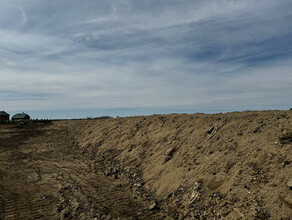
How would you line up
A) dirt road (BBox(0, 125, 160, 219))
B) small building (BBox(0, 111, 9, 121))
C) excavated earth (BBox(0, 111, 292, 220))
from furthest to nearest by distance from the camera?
small building (BBox(0, 111, 9, 121))
dirt road (BBox(0, 125, 160, 219))
excavated earth (BBox(0, 111, 292, 220))

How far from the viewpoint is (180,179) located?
818cm

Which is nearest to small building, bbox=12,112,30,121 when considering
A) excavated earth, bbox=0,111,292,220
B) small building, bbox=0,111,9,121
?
small building, bbox=0,111,9,121

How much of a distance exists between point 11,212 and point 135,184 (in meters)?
4.69

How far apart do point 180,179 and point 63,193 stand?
4.69m

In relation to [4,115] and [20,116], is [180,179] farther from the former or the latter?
[20,116]

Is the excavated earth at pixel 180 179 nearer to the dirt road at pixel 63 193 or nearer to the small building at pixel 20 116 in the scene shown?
the dirt road at pixel 63 193

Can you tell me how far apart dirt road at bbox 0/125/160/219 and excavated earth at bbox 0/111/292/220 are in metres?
0.03

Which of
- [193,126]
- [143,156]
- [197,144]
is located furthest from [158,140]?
[197,144]

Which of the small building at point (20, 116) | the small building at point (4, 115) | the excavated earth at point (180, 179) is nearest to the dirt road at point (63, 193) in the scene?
the excavated earth at point (180, 179)

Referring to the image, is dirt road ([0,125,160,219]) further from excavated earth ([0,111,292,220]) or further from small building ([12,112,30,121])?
small building ([12,112,30,121])

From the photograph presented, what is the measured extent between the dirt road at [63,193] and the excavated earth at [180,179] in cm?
3

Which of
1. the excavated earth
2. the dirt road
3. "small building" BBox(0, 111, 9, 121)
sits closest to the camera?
the excavated earth

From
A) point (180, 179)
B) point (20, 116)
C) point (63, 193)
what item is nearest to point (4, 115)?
point (20, 116)

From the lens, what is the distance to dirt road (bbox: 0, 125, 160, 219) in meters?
6.89
